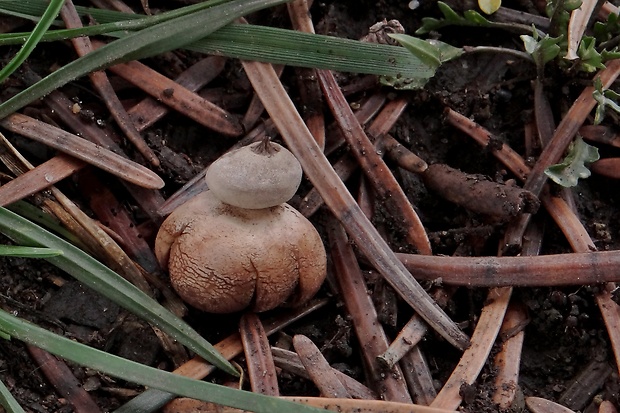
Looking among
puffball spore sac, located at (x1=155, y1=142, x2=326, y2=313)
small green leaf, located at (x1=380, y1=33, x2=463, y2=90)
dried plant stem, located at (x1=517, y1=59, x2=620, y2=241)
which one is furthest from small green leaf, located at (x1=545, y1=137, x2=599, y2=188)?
puffball spore sac, located at (x1=155, y1=142, x2=326, y2=313)

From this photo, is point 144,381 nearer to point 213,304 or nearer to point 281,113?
point 213,304

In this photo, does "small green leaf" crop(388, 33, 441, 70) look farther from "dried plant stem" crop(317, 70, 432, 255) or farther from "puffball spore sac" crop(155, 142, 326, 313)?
"puffball spore sac" crop(155, 142, 326, 313)

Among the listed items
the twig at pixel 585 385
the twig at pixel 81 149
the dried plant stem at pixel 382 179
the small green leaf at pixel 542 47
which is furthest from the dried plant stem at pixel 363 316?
the small green leaf at pixel 542 47

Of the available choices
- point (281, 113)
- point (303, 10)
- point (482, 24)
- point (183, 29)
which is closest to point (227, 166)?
point (281, 113)

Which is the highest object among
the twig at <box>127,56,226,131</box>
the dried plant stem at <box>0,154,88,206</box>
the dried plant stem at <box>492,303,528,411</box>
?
the twig at <box>127,56,226,131</box>

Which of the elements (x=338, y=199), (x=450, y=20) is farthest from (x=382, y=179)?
(x=450, y=20)

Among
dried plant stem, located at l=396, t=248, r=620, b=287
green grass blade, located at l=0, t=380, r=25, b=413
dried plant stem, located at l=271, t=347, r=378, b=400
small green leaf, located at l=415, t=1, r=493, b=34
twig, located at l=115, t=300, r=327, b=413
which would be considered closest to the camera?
green grass blade, located at l=0, t=380, r=25, b=413
